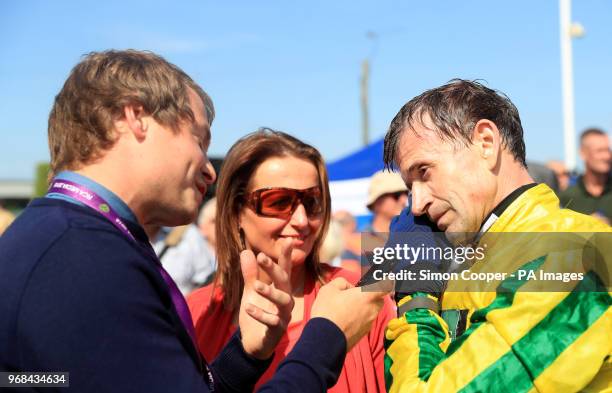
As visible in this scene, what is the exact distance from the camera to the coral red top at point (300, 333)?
2674 mm

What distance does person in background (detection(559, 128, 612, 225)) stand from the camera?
21.0ft

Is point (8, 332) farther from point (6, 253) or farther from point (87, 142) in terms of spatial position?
point (87, 142)

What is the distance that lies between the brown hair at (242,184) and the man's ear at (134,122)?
1530 mm

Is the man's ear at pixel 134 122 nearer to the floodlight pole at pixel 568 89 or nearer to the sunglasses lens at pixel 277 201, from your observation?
the sunglasses lens at pixel 277 201

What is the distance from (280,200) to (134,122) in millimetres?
1507

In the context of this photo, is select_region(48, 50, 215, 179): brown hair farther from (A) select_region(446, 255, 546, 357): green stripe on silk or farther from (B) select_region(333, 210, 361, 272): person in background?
(B) select_region(333, 210, 361, 272): person in background

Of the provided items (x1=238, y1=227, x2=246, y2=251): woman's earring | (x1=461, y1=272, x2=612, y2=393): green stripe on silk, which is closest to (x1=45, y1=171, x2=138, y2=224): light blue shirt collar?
(x1=461, y1=272, x2=612, y2=393): green stripe on silk

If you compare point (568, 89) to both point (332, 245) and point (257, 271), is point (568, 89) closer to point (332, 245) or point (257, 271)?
point (332, 245)

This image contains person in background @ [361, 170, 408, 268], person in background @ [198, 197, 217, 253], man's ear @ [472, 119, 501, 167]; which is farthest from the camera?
person in background @ [198, 197, 217, 253]

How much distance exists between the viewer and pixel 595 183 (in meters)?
6.54

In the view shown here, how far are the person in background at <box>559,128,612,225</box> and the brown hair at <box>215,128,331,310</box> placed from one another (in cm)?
388

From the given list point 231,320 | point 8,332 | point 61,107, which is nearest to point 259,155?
point 231,320

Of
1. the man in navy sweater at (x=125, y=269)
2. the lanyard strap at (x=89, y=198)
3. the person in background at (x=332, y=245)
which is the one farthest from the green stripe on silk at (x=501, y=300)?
the person in background at (x=332, y=245)

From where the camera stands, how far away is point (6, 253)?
5.00ft
